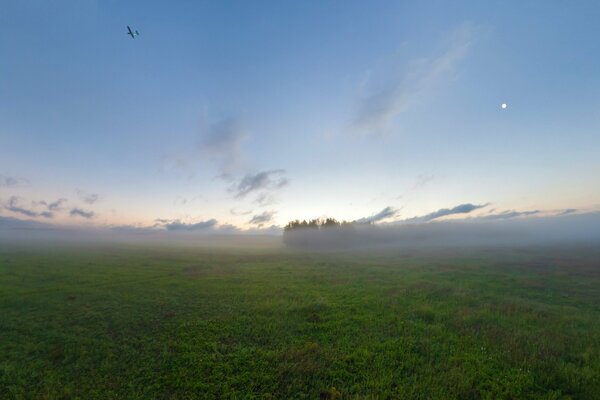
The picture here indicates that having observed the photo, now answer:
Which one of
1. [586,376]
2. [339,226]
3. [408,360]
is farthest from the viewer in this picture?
[339,226]

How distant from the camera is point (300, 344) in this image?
1287cm

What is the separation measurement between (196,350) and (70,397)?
4.69 metres

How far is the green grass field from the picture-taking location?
939 cm

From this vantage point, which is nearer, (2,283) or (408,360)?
(408,360)

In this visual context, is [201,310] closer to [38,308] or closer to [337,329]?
[337,329]

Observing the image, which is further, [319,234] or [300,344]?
[319,234]

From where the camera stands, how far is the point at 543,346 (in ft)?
40.4

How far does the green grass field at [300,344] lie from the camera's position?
9.39 metres

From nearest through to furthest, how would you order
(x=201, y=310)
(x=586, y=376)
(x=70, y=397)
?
1. (x=70, y=397)
2. (x=586, y=376)
3. (x=201, y=310)

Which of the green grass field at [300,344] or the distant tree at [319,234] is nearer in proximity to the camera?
the green grass field at [300,344]

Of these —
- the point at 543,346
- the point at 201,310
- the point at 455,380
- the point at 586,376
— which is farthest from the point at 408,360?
the point at 201,310

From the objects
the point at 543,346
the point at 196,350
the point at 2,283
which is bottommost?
the point at 543,346

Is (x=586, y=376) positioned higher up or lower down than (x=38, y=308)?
lower down

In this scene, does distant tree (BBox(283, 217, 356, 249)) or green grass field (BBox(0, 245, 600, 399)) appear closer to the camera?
green grass field (BBox(0, 245, 600, 399))
